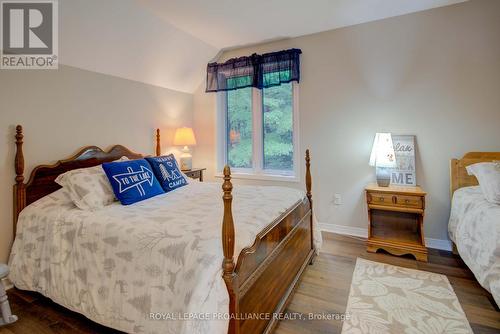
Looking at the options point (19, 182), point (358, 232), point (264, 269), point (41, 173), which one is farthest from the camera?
point (358, 232)

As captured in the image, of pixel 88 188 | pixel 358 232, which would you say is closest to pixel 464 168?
pixel 358 232

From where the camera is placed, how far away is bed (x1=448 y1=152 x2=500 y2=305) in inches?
69.7

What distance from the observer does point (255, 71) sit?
12.1 ft

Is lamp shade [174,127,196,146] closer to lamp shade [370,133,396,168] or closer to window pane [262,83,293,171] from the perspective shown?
window pane [262,83,293,171]

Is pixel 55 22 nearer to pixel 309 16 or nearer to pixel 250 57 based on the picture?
pixel 250 57

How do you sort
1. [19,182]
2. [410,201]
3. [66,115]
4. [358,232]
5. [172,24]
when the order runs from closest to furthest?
[19,182] → [66,115] → [410,201] → [172,24] → [358,232]

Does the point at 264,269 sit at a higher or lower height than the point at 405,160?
lower

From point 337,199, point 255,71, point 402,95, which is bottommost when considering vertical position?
point 337,199

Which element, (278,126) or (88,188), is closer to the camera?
(88,188)

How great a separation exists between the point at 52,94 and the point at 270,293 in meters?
2.66

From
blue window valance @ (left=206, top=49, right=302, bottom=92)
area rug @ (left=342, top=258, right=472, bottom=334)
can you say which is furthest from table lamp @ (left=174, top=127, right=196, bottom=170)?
area rug @ (left=342, top=258, right=472, bottom=334)

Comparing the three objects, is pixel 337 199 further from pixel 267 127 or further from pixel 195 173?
pixel 195 173

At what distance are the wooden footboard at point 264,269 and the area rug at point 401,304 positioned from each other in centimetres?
48

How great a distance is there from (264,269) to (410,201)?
197 cm
